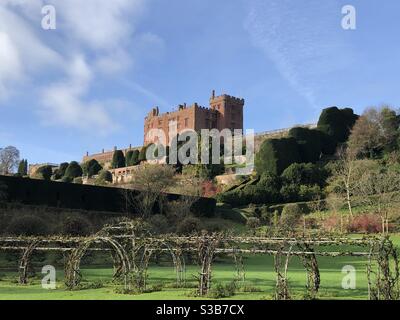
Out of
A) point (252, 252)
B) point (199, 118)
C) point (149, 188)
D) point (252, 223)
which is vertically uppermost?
point (199, 118)

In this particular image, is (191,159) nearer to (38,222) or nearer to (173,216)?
(173,216)

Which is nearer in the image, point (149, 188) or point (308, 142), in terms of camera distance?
point (149, 188)

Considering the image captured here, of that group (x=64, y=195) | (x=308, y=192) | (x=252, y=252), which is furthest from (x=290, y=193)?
(x=252, y=252)

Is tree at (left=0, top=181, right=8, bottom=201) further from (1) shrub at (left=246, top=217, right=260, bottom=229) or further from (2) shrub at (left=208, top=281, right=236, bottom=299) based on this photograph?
(2) shrub at (left=208, top=281, right=236, bottom=299)

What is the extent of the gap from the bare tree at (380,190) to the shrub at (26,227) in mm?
20493

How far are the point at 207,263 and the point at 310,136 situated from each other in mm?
40595

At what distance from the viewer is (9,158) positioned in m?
63.3

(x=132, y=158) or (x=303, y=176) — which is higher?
(x=132, y=158)

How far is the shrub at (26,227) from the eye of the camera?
20234 mm

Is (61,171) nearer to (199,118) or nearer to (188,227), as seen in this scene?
(199,118)

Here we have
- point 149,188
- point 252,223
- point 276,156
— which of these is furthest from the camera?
point 276,156

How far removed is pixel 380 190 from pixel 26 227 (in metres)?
23.1
